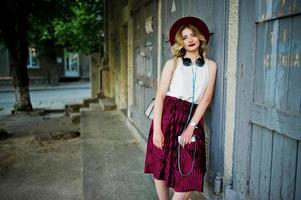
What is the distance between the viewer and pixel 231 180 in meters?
2.62

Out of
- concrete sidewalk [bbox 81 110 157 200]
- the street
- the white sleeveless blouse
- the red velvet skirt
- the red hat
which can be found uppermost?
the red hat

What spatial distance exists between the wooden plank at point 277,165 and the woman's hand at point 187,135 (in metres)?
0.60

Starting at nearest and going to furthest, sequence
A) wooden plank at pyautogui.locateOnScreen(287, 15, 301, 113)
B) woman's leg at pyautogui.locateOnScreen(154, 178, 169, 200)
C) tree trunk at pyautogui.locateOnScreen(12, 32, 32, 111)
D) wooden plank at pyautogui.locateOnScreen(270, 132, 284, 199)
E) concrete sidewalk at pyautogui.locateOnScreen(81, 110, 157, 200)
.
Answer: wooden plank at pyautogui.locateOnScreen(287, 15, 301, 113)
wooden plank at pyautogui.locateOnScreen(270, 132, 284, 199)
woman's leg at pyautogui.locateOnScreen(154, 178, 169, 200)
concrete sidewalk at pyautogui.locateOnScreen(81, 110, 157, 200)
tree trunk at pyautogui.locateOnScreen(12, 32, 32, 111)

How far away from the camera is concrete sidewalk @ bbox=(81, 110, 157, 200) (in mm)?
3590

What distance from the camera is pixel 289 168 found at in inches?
78.0

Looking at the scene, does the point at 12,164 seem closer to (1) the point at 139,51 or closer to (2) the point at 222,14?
(1) the point at 139,51

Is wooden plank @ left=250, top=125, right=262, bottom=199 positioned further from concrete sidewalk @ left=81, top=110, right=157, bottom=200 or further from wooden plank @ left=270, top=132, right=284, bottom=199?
concrete sidewalk @ left=81, top=110, right=157, bottom=200

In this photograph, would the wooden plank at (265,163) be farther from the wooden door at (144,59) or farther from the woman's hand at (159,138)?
the wooden door at (144,59)

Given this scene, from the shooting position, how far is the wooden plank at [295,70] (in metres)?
1.87

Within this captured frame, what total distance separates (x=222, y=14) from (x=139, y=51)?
→ 3.38 m

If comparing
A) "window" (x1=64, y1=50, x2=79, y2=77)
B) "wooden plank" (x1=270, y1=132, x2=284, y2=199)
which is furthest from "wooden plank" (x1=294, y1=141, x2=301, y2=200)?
"window" (x1=64, y1=50, x2=79, y2=77)

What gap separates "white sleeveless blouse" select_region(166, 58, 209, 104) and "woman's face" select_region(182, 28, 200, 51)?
0.38ft

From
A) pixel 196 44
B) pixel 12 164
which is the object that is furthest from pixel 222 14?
pixel 12 164

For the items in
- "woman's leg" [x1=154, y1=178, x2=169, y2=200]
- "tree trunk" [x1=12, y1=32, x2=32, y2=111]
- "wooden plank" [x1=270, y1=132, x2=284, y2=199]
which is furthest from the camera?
"tree trunk" [x1=12, y1=32, x2=32, y2=111]
